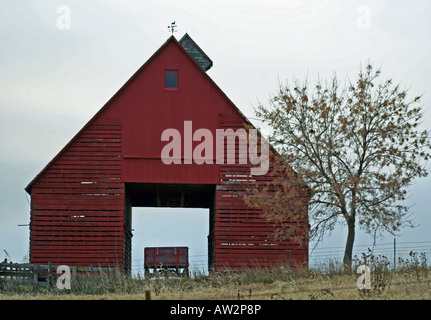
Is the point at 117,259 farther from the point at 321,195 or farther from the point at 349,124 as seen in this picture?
the point at 349,124

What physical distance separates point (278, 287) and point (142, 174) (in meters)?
10.0

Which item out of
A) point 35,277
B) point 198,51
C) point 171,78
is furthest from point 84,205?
point 198,51

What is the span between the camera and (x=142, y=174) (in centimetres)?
2889

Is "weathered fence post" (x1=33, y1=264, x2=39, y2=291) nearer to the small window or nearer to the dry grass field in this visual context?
the dry grass field

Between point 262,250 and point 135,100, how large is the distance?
851cm

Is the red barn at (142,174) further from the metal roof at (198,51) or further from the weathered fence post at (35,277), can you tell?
the metal roof at (198,51)

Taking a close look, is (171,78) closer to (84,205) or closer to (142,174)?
(142,174)

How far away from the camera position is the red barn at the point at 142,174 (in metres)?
28.6

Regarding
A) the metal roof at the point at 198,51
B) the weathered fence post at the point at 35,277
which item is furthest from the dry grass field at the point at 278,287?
the metal roof at the point at 198,51

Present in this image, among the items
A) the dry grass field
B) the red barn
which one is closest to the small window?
the red barn

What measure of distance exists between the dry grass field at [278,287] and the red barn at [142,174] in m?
1.82

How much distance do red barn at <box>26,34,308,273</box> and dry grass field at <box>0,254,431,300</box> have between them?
1820mm

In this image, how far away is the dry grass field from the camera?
1659cm
